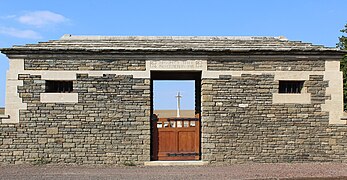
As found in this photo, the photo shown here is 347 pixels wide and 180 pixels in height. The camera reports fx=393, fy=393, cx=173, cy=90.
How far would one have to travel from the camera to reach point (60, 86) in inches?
462

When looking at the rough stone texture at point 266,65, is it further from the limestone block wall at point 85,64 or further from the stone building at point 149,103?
the limestone block wall at point 85,64

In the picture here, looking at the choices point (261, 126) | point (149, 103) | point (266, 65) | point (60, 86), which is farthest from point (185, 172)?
point (60, 86)

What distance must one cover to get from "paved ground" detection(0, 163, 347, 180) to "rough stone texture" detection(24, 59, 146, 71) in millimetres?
2847

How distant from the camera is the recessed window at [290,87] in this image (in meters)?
11.9

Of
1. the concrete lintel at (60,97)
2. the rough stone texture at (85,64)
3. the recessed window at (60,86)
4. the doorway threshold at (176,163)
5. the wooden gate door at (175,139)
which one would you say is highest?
the rough stone texture at (85,64)

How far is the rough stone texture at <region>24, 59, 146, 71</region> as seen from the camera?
11.5 metres

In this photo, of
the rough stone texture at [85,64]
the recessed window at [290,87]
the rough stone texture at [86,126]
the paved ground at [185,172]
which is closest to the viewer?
the paved ground at [185,172]

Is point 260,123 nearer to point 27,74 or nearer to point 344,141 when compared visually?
point 344,141

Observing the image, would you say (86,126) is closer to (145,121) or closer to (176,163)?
(145,121)

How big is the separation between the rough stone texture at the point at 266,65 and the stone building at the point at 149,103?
30 millimetres

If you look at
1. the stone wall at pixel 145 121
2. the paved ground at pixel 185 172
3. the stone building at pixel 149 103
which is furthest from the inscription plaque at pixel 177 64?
the paved ground at pixel 185 172

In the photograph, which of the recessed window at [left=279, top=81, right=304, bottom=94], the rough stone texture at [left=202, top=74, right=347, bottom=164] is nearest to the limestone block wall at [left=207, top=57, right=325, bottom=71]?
the rough stone texture at [left=202, top=74, right=347, bottom=164]

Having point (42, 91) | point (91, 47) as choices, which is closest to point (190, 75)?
point (91, 47)

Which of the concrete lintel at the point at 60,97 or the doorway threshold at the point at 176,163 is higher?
the concrete lintel at the point at 60,97
